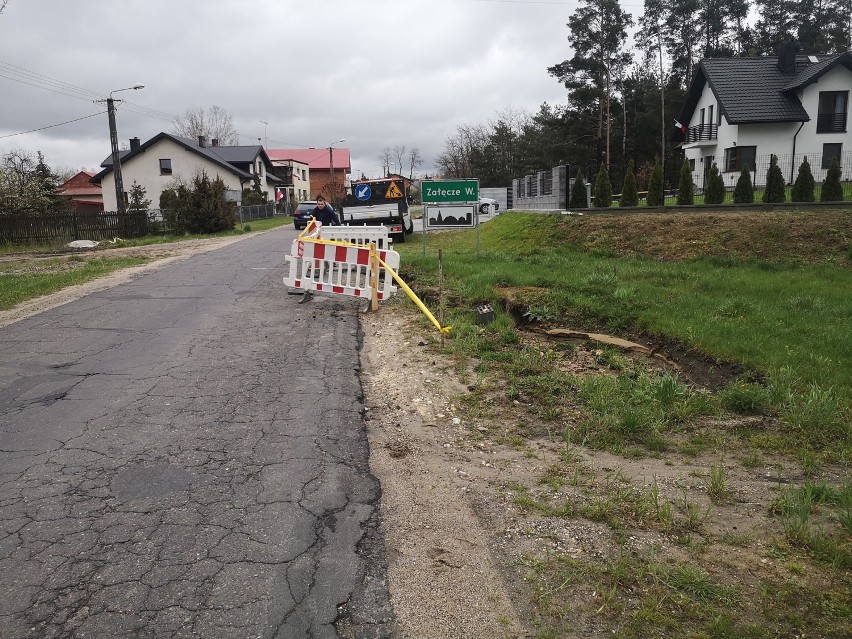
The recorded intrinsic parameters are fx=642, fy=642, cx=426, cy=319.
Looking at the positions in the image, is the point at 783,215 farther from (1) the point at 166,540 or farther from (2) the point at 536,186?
(1) the point at 166,540

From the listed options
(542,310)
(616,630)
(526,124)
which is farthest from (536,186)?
(526,124)

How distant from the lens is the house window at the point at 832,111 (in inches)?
1454

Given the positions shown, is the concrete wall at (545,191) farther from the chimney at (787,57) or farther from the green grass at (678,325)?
the chimney at (787,57)

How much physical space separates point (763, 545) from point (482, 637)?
178 centimetres

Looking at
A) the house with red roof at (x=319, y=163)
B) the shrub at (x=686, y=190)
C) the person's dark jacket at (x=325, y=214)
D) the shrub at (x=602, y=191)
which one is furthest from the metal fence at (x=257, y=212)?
the house with red roof at (x=319, y=163)

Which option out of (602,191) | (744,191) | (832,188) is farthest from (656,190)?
(832,188)

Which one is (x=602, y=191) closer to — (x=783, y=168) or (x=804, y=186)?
(x=804, y=186)

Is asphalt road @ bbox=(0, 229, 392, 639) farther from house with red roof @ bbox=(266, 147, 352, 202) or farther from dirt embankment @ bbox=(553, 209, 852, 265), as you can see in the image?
house with red roof @ bbox=(266, 147, 352, 202)

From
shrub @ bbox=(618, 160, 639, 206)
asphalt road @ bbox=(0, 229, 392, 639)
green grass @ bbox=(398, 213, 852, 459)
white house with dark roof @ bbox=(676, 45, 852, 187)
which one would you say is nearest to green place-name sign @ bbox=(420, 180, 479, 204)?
green grass @ bbox=(398, 213, 852, 459)

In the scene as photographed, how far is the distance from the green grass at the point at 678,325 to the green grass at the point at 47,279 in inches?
297

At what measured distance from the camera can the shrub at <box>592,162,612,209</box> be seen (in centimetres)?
1903

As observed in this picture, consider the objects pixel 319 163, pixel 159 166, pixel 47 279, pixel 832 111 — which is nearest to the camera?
pixel 47 279

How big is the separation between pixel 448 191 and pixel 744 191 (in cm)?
845

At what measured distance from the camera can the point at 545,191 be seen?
2223cm
